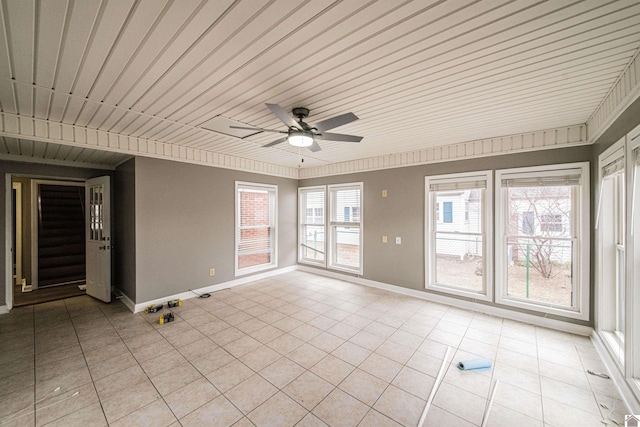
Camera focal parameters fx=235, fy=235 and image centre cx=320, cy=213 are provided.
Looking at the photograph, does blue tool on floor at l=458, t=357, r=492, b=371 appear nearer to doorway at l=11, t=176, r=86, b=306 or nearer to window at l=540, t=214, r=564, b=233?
window at l=540, t=214, r=564, b=233

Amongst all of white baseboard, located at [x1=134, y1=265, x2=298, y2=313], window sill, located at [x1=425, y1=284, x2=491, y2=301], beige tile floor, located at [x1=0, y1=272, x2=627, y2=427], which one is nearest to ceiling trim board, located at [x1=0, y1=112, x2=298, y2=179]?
white baseboard, located at [x1=134, y1=265, x2=298, y2=313]

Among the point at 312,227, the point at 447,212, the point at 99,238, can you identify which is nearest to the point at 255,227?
the point at 312,227

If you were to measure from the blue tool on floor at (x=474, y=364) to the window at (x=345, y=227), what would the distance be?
2.90 m

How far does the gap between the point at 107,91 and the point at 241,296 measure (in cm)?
355

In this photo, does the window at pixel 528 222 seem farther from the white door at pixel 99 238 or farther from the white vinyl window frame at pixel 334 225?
the white door at pixel 99 238

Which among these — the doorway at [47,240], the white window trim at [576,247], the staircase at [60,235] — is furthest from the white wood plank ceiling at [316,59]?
the staircase at [60,235]

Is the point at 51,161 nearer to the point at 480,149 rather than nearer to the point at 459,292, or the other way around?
the point at 480,149

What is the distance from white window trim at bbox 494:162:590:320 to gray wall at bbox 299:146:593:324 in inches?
18.7

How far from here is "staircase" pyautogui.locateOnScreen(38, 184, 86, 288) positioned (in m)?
5.29

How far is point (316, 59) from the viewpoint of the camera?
179 centimetres

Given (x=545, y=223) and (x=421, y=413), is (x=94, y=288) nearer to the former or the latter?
(x=421, y=413)

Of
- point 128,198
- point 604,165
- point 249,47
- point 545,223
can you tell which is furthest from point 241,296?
point 604,165

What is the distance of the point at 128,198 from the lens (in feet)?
13.2

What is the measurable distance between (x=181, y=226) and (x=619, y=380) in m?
5.80
